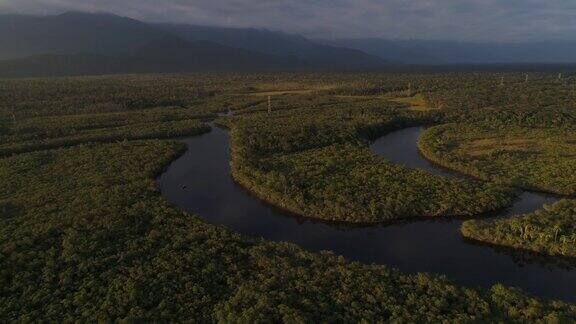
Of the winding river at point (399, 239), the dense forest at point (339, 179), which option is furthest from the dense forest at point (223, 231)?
the winding river at point (399, 239)

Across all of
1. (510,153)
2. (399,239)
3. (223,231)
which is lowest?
(399,239)

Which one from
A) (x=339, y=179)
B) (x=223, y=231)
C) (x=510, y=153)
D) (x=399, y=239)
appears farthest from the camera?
(x=510, y=153)

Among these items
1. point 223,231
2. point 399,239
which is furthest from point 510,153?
point 223,231

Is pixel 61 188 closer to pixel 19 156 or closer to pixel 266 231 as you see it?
pixel 19 156

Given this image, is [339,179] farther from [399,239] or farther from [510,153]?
[510,153]

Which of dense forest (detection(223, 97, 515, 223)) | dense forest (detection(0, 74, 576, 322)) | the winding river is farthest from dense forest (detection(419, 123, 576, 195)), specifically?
dense forest (detection(223, 97, 515, 223))

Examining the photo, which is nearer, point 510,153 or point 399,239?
point 399,239

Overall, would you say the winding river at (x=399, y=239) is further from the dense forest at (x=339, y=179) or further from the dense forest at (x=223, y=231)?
the dense forest at (x=223, y=231)
